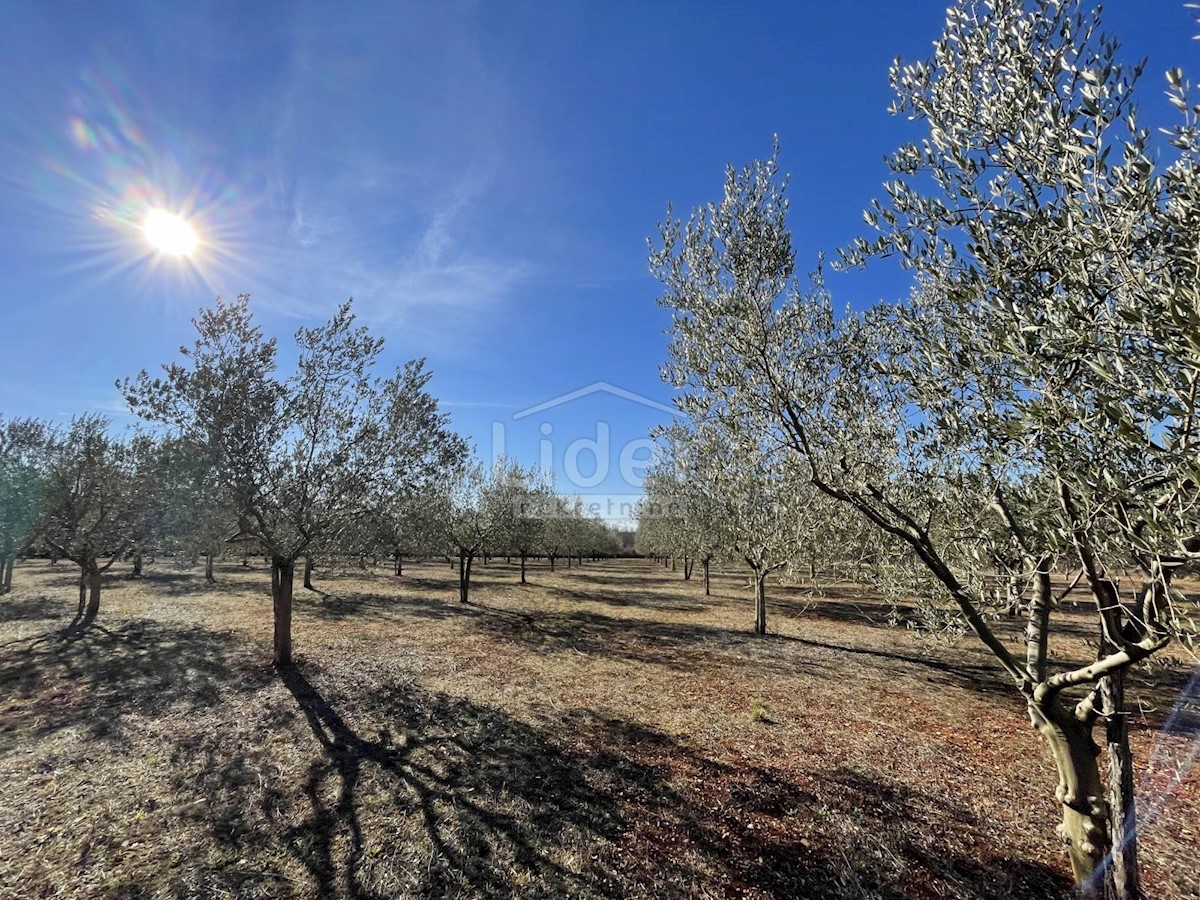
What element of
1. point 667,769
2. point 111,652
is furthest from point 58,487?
point 667,769

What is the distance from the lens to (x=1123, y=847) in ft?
17.4

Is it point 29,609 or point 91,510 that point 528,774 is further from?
point 29,609

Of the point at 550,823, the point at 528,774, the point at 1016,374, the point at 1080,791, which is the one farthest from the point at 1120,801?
the point at 528,774

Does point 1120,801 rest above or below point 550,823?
above

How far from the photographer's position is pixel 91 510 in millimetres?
21219

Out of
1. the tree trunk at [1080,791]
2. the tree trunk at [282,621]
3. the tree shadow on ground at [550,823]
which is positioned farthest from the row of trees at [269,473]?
the tree trunk at [1080,791]

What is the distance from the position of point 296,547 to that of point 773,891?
13.1 meters

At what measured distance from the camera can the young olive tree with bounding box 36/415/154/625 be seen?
66.0 ft

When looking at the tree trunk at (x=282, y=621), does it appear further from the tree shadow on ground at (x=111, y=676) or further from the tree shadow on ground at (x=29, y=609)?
the tree shadow on ground at (x=29, y=609)

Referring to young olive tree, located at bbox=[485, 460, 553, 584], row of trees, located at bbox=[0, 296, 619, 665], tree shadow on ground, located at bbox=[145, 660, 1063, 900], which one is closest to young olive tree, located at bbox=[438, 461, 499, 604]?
young olive tree, located at bbox=[485, 460, 553, 584]

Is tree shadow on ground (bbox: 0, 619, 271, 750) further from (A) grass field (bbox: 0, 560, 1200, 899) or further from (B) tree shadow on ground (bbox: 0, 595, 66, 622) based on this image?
(B) tree shadow on ground (bbox: 0, 595, 66, 622)

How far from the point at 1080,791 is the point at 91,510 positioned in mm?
31348

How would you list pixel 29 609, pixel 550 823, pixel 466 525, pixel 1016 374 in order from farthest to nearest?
pixel 466 525
pixel 29 609
pixel 550 823
pixel 1016 374

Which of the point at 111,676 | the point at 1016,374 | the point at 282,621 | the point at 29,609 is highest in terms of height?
the point at 1016,374
